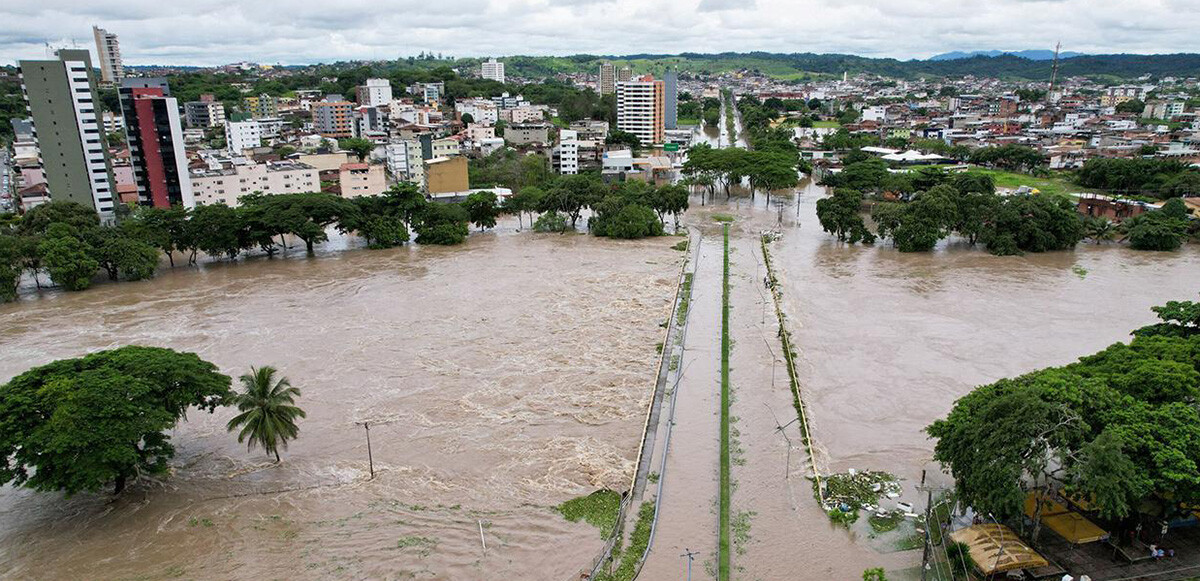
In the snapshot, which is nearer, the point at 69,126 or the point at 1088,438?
the point at 1088,438

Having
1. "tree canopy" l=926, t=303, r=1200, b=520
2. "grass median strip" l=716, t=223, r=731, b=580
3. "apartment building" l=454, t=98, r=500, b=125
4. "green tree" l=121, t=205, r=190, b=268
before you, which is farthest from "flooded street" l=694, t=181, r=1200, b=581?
"apartment building" l=454, t=98, r=500, b=125

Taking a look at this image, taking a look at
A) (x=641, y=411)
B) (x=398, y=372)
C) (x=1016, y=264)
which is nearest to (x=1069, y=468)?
(x=641, y=411)

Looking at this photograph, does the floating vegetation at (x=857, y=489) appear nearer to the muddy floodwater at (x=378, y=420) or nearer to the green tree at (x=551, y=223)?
the muddy floodwater at (x=378, y=420)

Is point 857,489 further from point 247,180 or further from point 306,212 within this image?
point 247,180

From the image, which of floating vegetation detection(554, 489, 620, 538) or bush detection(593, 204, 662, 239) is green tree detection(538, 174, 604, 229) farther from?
floating vegetation detection(554, 489, 620, 538)

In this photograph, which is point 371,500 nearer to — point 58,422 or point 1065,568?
point 58,422

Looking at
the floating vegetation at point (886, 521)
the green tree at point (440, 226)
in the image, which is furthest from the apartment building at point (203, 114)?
the floating vegetation at point (886, 521)

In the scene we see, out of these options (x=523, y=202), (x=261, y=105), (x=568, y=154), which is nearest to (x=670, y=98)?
(x=568, y=154)
